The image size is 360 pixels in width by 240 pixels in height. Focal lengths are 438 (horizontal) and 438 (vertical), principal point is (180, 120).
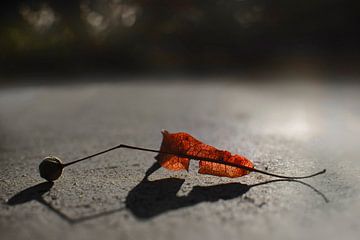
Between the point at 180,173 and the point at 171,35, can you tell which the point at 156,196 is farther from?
the point at 171,35

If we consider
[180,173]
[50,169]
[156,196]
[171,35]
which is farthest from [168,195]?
[171,35]

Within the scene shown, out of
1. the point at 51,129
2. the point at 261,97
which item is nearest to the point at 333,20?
the point at 261,97

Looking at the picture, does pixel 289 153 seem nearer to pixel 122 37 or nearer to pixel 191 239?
pixel 191 239

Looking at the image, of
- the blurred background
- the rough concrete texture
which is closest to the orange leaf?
the rough concrete texture

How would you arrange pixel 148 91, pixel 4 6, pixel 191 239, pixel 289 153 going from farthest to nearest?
pixel 4 6, pixel 148 91, pixel 289 153, pixel 191 239

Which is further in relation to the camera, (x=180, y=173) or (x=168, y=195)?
(x=180, y=173)

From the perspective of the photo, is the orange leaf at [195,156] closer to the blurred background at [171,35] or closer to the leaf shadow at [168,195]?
the leaf shadow at [168,195]
